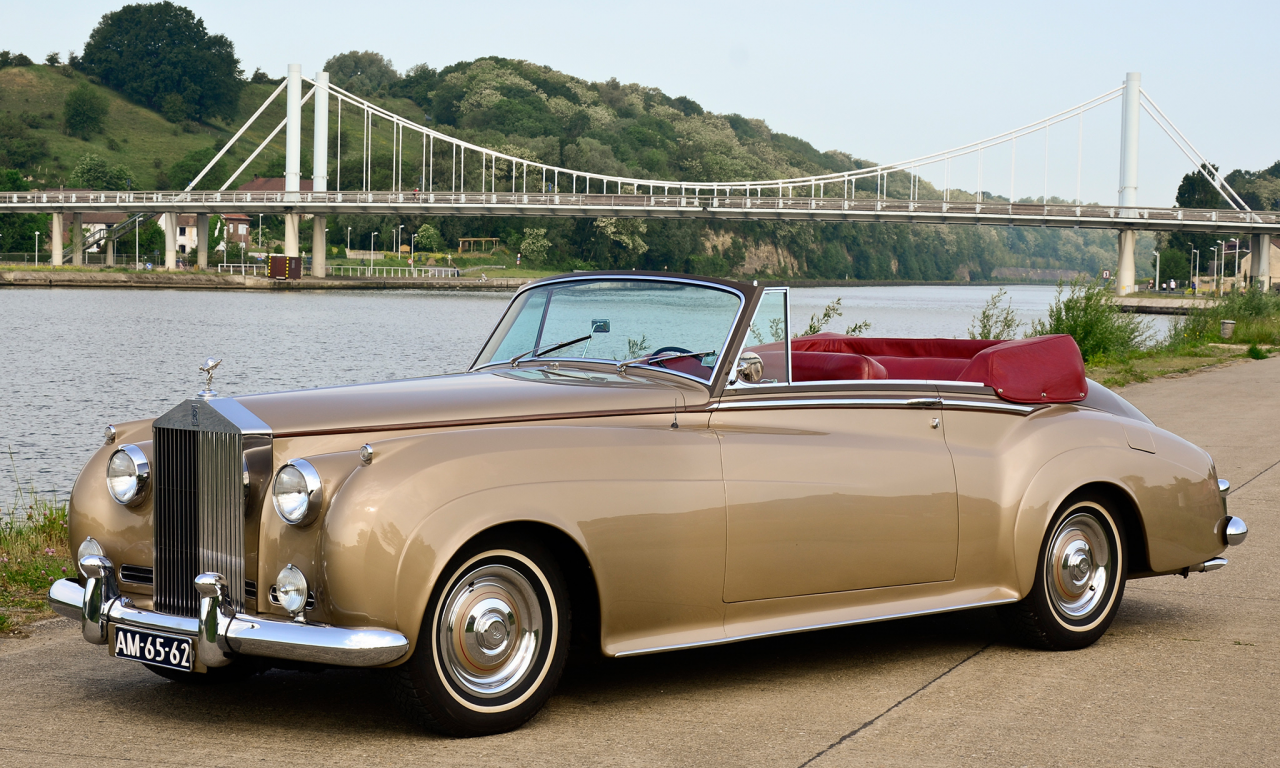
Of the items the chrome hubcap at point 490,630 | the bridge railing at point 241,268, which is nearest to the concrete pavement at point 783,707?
the chrome hubcap at point 490,630

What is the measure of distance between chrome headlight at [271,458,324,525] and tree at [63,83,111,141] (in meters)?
129

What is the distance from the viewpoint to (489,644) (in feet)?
12.3

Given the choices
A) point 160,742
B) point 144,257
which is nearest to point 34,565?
point 160,742

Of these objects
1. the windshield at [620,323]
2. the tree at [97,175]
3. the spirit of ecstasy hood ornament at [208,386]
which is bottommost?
the spirit of ecstasy hood ornament at [208,386]

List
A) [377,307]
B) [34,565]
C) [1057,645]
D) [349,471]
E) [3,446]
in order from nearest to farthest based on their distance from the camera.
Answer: [349,471] < [1057,645] < [34,565] < [3,446] < [377,307]

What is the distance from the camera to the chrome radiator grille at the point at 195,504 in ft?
12.1

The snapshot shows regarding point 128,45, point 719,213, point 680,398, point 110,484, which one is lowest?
point 110,484

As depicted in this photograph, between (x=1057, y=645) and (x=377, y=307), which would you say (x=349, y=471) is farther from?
(x=377, y=307)

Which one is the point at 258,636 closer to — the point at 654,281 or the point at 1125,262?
the point at 654,281

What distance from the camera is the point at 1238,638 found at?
16.8 ft

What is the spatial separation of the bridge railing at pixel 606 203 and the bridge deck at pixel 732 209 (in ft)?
0.17

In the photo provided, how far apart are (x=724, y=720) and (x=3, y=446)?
50.4 feet

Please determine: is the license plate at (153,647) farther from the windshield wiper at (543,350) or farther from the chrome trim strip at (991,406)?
the chrome trim strip at (991,406)

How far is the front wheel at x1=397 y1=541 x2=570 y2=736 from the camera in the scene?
365 centimetres
